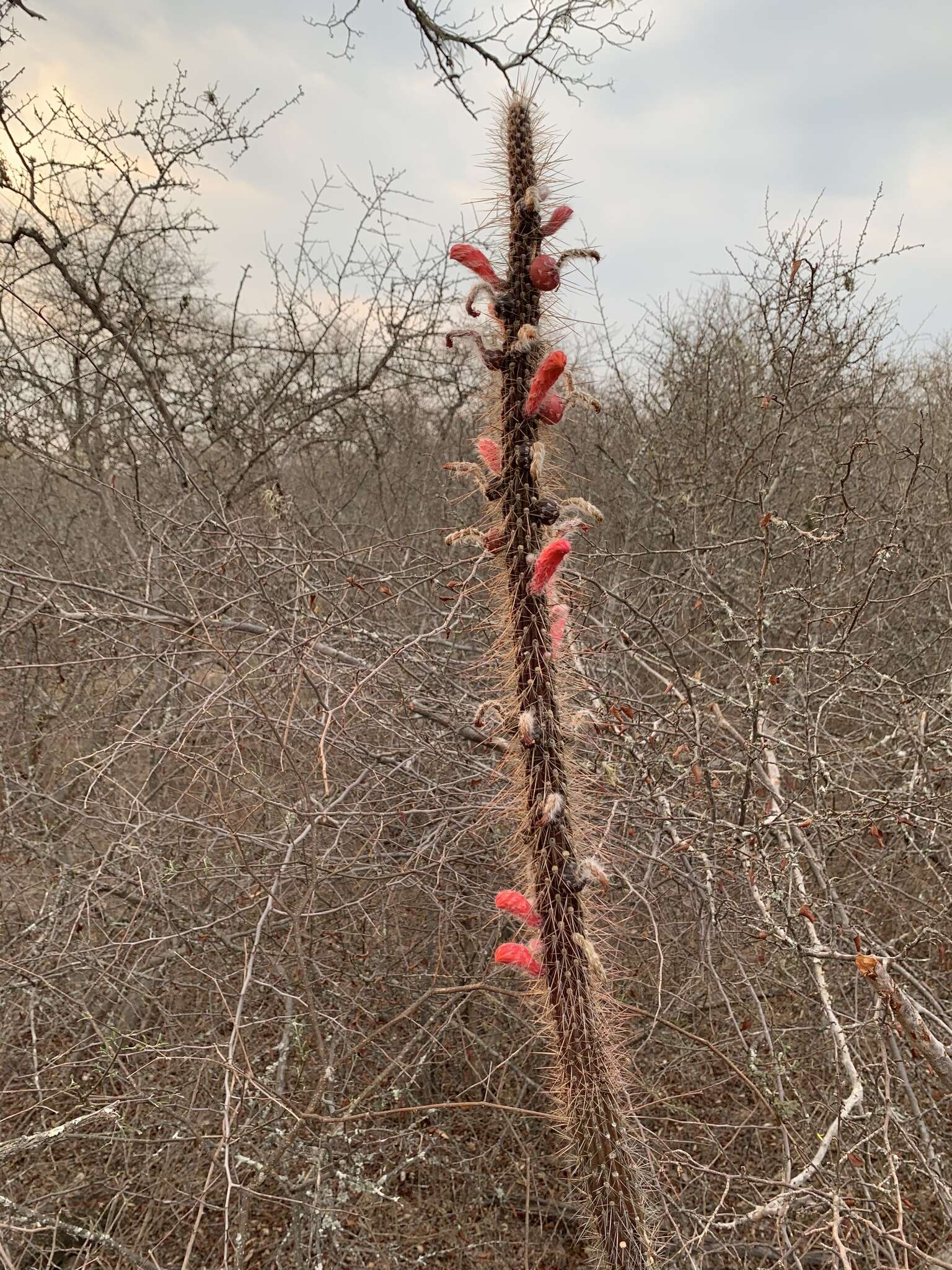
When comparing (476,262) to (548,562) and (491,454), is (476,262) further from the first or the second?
(548,562)

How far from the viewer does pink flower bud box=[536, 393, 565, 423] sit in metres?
1.59

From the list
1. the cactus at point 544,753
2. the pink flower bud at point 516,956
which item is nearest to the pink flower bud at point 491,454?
the cactus at point 544,753

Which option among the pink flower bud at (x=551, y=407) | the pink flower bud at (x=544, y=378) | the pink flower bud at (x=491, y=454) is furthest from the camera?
the pink flower bud at (x=491, y=454)

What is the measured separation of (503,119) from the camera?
5.49 feet

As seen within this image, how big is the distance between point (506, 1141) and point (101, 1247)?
5.80 feet

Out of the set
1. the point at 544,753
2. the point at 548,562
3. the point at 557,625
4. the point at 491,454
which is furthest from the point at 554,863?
the point at 491,454

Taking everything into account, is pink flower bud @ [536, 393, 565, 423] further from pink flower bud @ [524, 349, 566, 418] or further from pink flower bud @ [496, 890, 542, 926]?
pink flower bud @ [496, 890, 542, 926]

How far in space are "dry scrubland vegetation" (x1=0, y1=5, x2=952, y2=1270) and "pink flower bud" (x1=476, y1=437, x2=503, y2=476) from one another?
129 millimetres

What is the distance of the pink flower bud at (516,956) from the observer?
162 centimetres

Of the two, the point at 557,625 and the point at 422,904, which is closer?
the point at 557,625

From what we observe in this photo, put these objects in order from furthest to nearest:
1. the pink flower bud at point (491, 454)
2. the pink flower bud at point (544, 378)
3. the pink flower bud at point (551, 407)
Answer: the pink flower bud at point (491, 454), the pink flower bud at point (551, 407), the pink flower bud at point (544, 378)

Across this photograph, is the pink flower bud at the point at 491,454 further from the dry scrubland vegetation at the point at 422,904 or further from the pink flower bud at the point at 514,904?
the pink flower bud at the point at 514,904

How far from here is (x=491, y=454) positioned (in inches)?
67.5

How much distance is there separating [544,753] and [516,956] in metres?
0.45
